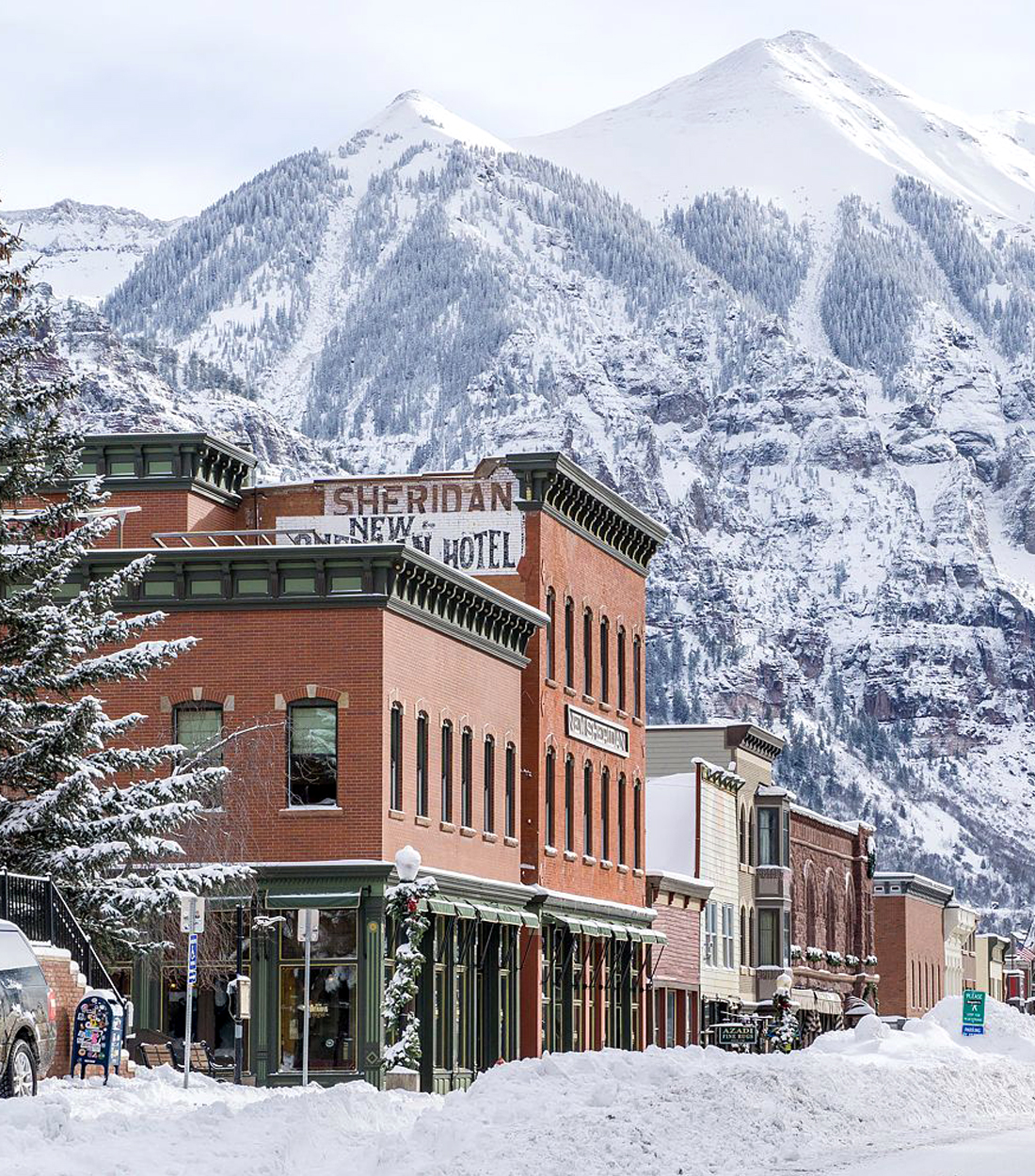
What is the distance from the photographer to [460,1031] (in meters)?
53.3

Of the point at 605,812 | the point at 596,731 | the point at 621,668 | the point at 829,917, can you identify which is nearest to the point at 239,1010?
the point at 596,731

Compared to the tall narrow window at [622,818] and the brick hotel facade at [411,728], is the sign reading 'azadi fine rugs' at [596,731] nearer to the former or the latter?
the brick hotel facade at [411,728]

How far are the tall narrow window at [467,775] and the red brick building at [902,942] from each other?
75422 millimetres

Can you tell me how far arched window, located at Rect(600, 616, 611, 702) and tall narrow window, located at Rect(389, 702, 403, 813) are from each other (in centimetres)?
1680

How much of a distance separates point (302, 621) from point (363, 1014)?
737cm

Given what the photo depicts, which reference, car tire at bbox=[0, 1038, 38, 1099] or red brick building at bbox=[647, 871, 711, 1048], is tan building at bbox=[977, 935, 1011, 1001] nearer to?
red brick building at bbox=[647, 871, 711, 1048]

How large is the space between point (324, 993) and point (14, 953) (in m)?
19.9

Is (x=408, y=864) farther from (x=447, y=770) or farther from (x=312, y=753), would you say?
(x=447, y=770)

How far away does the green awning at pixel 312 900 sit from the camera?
156ft

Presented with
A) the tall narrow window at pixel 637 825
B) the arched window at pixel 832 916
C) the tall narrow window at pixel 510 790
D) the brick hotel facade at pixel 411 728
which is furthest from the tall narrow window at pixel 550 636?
the arched window at pixel 832 916

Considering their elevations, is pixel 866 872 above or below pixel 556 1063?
above

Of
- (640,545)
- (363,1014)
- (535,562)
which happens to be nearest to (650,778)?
(640,545)

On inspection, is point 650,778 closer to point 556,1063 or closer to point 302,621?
point 302,621

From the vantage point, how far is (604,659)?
220 feet
